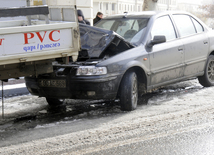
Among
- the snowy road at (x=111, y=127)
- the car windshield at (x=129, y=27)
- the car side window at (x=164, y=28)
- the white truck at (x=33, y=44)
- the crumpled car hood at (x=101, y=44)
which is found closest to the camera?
the snowy road at (x=111, y=127)

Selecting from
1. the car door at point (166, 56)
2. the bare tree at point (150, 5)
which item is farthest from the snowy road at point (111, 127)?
the bare tree at point (150, 5)

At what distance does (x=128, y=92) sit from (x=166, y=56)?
4.32ft

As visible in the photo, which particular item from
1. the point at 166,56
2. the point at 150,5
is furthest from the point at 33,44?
the point at 150,5

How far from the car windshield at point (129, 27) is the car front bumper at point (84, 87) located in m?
1.15

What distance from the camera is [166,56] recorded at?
6711 millimetres

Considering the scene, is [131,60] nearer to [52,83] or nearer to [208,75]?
[52,83]

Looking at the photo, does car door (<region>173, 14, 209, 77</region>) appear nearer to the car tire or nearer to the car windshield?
the car tire

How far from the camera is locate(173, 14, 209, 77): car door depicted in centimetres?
726

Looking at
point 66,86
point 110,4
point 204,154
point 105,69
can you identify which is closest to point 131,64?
point 105,69

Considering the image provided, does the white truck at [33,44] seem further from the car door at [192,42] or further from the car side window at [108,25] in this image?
the car door at [192,42]

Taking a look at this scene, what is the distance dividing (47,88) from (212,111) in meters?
2.81

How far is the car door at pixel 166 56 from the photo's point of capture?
21.3ft

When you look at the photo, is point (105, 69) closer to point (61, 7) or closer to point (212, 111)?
point (61, 7)

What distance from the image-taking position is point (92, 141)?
4480 millimetres
